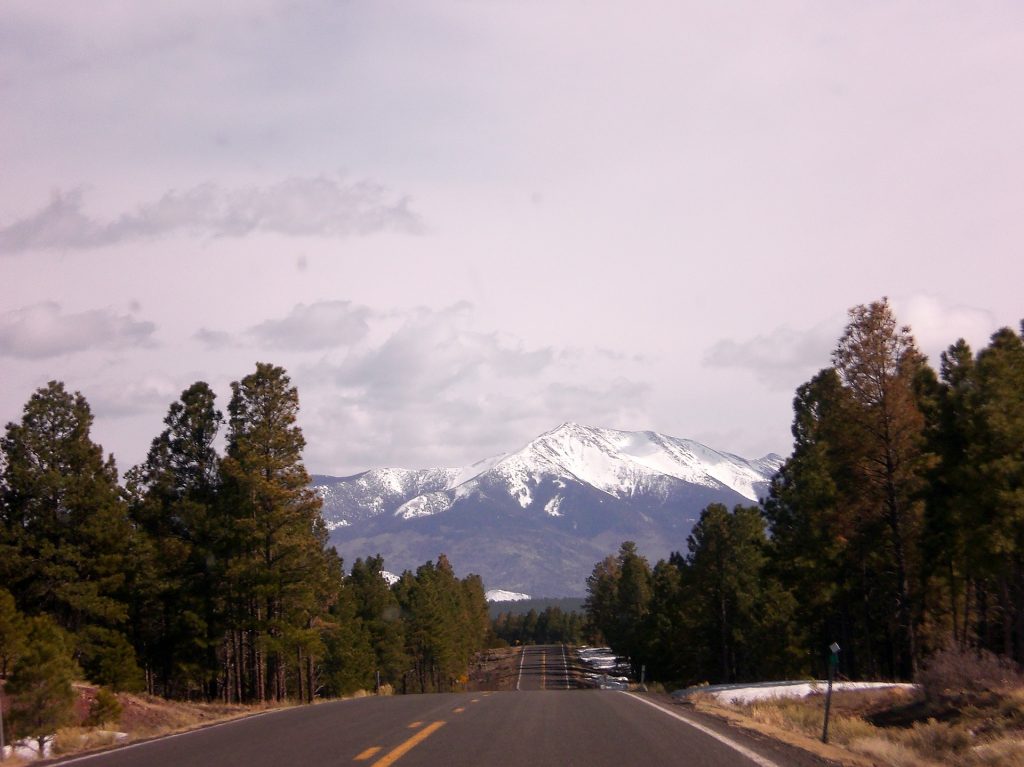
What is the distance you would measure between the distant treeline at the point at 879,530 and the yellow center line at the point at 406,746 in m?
17.8

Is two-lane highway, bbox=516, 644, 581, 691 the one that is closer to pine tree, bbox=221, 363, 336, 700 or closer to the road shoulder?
pine tree, bbox=221, 363, 336, 700

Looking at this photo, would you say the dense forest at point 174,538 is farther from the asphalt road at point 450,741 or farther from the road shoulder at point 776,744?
the road shoulder at point 776,744

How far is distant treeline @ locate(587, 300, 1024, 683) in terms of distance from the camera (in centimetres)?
3094

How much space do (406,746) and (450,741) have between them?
31.0 inches

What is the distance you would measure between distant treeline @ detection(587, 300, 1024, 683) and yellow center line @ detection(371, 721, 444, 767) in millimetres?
17771

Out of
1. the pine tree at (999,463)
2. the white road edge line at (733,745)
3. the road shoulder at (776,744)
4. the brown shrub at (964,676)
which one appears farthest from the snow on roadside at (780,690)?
the white road edge line at (733,745)

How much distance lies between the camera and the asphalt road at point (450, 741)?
10961mm

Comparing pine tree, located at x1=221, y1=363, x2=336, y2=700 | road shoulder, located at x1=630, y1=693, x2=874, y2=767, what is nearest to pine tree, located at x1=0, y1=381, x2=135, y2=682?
pine tree, located at x1=221, y1=363, x2=336, y2=700

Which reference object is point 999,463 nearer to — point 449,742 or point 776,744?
point 776,744

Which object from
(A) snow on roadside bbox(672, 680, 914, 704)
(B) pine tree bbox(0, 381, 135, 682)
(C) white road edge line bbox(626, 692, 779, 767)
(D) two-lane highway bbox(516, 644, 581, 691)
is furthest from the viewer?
(D) two-lane highway bbox(516, 644, 581, 691)

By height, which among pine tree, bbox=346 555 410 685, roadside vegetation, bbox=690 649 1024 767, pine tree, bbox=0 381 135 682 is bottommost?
pine tree, bbox=346 555 410 685

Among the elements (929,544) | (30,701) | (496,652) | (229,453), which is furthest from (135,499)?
(496,652)

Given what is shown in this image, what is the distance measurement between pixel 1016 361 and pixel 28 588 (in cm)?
3641

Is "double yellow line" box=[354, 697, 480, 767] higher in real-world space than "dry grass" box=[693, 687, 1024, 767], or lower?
higher
